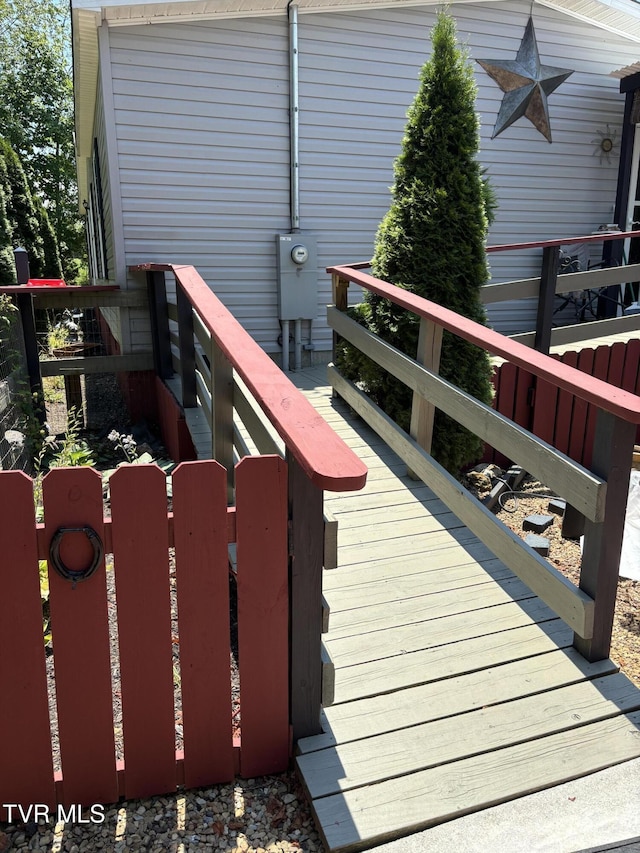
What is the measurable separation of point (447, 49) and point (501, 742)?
4.29 metres

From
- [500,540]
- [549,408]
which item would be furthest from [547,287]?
[500,540]

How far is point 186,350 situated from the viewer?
472cm

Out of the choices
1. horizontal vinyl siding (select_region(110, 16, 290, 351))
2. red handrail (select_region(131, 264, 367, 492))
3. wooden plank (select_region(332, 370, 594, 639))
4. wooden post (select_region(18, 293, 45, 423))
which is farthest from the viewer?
horizontal vinyl siding (select_region(110, 16, 290, 351))

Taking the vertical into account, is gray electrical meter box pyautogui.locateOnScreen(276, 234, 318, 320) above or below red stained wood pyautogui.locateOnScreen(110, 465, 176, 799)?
above

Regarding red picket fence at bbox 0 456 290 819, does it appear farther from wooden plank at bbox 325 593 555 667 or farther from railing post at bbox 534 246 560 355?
railing post at bbox 534 246 560 355

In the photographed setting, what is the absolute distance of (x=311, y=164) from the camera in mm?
6887

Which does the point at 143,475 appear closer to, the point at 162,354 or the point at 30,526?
the point at 30,526

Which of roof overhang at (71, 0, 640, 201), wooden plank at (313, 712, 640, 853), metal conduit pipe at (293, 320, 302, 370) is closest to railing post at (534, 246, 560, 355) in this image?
metal conduit pipe at (293, 320, 302, 370)

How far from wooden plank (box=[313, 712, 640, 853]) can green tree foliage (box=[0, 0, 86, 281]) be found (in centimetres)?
2362

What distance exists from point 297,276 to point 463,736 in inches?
215

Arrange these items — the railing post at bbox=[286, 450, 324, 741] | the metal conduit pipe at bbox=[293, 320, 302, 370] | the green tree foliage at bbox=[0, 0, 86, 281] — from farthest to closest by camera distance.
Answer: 1. the green tree foliage at bbox=[0, 0, 86, 281]
2. the metal conduit pipe at bbox=[293, 320, 302, 370]
3. the railing post at bbox=[286, 450, 324, 741]

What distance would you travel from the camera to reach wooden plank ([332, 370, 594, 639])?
2.42m

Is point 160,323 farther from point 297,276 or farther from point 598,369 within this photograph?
point 598,369

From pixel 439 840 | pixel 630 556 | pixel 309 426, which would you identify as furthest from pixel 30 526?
pixel 630 556
